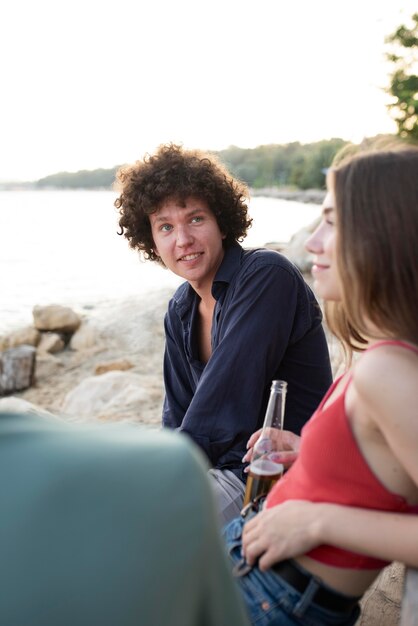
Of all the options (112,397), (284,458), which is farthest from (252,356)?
(112,397)

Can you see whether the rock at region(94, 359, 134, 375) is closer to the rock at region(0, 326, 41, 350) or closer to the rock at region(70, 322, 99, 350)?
the rock at region(70, 322, 99, 350)

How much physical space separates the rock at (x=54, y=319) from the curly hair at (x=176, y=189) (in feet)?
24.2

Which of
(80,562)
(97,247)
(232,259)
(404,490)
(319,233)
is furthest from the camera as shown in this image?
(97,247)

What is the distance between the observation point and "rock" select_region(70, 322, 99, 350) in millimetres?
9953

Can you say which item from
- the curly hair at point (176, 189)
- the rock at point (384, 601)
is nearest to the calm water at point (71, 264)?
the curly hair at point (176, 189)

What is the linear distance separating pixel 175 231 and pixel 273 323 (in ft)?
2.55

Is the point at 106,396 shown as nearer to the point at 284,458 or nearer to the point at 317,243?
the point at 284,458

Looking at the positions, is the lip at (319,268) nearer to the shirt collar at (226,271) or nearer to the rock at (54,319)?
the shirt collar at (226,271)

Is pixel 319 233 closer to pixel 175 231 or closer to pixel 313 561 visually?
pixel 313 561

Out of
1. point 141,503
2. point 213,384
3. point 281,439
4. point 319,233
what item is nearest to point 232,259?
point 213,384

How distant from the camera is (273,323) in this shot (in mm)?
2559

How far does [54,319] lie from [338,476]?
31.4ft

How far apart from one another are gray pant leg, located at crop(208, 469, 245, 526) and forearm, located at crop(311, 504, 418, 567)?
0.91 meters

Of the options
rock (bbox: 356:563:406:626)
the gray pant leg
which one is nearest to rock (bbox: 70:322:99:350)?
the gray pant leg
